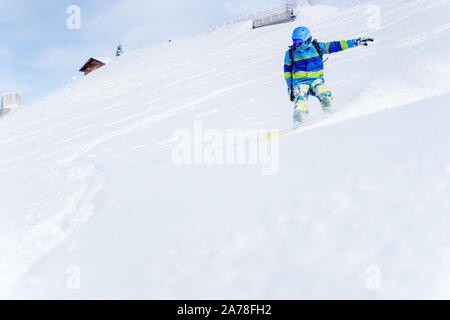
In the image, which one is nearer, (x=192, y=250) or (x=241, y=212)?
(x=192, y=250)

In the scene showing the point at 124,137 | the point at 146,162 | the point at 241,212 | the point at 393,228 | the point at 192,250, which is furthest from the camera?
the point at 124,137

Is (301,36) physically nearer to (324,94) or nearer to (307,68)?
(307,68)

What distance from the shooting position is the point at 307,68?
15.6 feet

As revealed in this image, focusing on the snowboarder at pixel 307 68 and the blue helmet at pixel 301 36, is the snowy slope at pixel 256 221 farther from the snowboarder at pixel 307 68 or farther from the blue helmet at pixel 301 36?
the blue helmet at pixel 301 36

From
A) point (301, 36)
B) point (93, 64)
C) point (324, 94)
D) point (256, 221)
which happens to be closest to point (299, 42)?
point (301, 36)

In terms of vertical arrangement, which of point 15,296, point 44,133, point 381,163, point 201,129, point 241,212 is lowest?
point 15,296

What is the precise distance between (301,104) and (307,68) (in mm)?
537

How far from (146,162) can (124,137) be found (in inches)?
115

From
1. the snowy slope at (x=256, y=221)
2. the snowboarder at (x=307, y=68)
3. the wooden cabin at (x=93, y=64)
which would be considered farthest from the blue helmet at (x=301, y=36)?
the wooden cabin at (x=93, y=64)

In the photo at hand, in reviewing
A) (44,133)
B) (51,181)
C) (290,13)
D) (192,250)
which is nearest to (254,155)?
(192,250)

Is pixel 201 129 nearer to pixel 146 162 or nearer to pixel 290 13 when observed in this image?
pixel 146 162

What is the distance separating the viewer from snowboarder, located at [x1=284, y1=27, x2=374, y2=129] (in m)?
4.65

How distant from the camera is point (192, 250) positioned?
6.37ft

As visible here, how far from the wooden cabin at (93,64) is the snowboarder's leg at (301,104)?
32.4 meters
